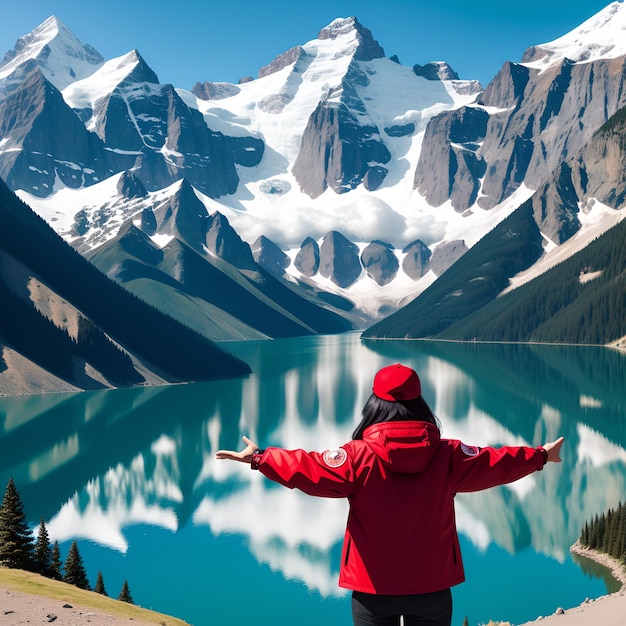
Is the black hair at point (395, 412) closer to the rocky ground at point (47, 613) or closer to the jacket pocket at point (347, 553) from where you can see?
the jacket pocket at point (347, 553)

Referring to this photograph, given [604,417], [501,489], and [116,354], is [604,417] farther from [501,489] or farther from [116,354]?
[116,354]

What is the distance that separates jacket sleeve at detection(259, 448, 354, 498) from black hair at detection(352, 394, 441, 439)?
1.74 feet

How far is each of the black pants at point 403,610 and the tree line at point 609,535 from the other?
43.5 meters

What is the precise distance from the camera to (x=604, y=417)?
389 feet

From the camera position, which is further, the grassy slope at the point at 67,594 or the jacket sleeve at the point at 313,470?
the grassy slope at the point at 67,594

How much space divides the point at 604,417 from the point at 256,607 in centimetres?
8657

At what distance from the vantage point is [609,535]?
175ft

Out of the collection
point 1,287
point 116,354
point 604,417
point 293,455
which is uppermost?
point 1,287

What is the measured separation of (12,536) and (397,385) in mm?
33285

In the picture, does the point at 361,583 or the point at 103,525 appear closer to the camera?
the point at 361,583

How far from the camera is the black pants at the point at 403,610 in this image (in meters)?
9.35

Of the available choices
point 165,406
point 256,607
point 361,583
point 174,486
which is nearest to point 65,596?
point 256,607

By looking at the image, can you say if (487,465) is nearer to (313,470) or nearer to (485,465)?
(485,465)

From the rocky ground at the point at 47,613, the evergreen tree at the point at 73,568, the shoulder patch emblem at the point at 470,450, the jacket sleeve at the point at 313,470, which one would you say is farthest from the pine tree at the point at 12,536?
the shoulder patch emblem at the point at 470,450
